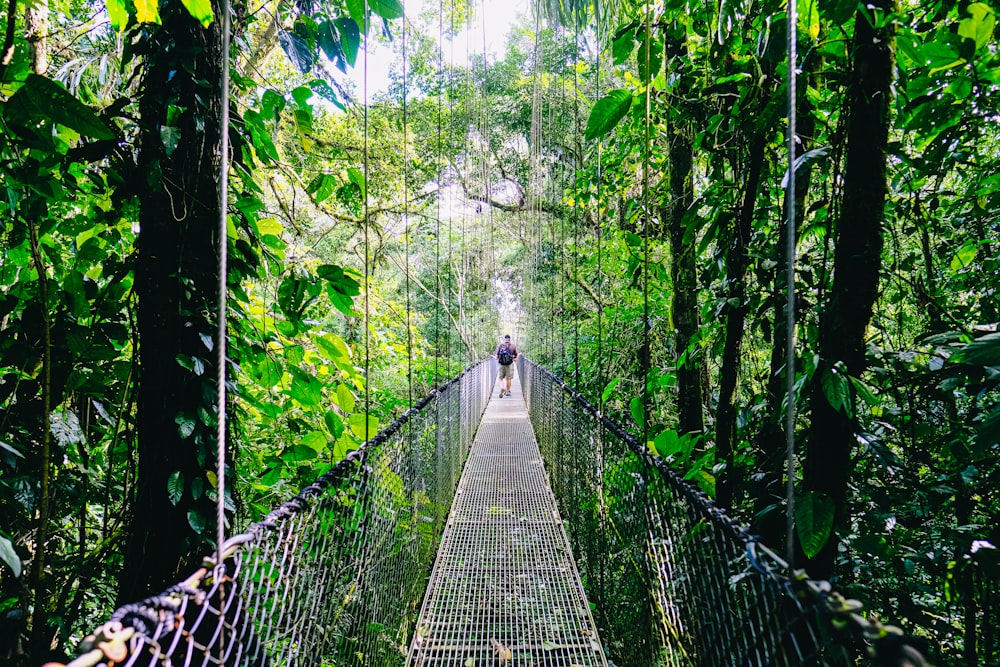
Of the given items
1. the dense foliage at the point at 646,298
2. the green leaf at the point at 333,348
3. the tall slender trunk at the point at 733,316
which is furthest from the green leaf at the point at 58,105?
the tall slender trunk at the point at 733,316

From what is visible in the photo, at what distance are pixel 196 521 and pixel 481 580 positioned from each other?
157 cm

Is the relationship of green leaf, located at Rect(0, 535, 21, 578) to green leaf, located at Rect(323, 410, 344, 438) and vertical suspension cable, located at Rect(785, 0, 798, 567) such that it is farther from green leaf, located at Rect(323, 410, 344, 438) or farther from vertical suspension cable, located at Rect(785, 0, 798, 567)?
vertical suspension cable, located at Rect(785, 0, 798, 567)

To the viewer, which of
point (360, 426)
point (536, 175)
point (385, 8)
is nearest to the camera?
point (385, 8)

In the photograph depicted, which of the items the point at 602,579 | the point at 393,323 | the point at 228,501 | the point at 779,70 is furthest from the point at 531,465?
the point at 779,70

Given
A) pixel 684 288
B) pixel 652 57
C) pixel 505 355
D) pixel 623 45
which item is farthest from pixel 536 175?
pixel 623 45

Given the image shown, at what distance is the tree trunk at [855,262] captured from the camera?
87 cm

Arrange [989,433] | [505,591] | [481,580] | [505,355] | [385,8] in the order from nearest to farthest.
A: [989,433] < [385,8] < [505,591] < [481,580] < [505,355]

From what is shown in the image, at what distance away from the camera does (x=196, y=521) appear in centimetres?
115

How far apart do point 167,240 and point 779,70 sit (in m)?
1.44

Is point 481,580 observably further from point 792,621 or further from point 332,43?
point 332,43

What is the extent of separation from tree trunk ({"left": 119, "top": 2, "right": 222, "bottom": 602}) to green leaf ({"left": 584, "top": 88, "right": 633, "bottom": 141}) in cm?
87

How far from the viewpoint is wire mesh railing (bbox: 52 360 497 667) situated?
0.69 meters

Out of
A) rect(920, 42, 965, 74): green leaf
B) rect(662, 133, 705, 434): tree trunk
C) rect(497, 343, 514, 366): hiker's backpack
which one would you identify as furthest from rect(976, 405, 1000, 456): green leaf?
rect(497, 343, 514, 366): hiker's backpack

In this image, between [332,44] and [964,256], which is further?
[964,256]
